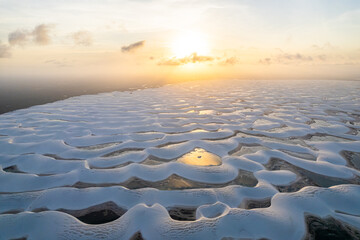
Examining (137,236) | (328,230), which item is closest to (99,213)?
(137,236)

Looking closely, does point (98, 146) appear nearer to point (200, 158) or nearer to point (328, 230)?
point (200, 158)

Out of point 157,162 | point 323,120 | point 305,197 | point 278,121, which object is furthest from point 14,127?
point 323,120

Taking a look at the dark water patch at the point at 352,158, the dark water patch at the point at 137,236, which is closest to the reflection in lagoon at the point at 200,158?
the dark water patch at the point at 137,236

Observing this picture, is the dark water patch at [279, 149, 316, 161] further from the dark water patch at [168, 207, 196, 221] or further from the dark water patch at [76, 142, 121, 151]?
the dark water patch at [76, 142, 121, 151]

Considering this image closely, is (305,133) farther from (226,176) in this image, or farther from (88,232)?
(88,232)

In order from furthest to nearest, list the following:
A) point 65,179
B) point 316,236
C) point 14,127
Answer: point 14,127 < point 65,179 < point 316,236

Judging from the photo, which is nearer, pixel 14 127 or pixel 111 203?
pixel 111 203
